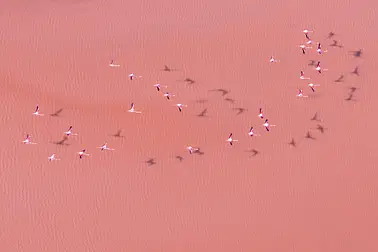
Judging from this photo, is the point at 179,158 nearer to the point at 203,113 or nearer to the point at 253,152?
the point at 203,113

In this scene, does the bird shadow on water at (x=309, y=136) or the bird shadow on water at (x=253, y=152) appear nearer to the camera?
the bird shadow on water at (x=253, y=152)

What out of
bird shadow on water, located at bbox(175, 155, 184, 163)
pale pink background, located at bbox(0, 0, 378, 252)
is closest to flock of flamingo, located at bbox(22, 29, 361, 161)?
pale pink background, located at bbox(0, 0, 378, 252)

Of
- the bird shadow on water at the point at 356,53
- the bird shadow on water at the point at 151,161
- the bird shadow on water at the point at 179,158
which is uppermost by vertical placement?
the bird shadow on water at the point at 356,53

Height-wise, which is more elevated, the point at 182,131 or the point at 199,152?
the point at 182,131

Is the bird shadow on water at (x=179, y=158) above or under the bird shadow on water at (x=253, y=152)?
under

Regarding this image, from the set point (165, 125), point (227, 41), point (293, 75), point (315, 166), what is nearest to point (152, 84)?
point (165, 125)

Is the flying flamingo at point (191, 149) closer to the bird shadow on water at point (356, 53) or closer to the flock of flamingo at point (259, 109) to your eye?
the flock of flamingo at point (259, 109)

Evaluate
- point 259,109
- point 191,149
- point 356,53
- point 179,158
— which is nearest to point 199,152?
point 191,149

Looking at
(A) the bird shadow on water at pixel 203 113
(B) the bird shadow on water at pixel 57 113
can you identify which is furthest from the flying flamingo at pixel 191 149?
(B) the bird shadow on water at pixel 57 113

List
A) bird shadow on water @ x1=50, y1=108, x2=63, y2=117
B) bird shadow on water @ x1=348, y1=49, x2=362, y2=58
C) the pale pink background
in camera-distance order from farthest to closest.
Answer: bird shadow on water @ x1=348, y1=49, x2=362, y2=58
bird shadow on water @ x1=50, y1=108, x2=63, y2=117
the pale pink background

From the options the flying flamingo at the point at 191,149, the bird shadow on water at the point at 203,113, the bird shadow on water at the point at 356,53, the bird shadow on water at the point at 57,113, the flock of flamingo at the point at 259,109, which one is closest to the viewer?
the flock of flamingo at the point at 259,109

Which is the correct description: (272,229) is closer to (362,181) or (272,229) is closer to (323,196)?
(323,196)

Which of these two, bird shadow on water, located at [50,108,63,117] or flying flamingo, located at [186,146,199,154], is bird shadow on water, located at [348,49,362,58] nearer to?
flying flamingo, located at [186,146,199,154]
